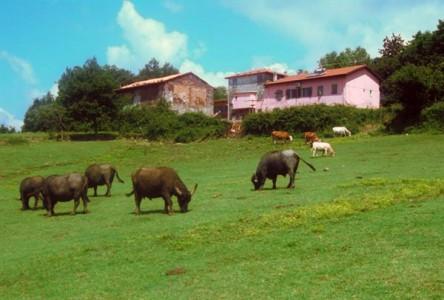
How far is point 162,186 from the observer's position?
2078 cm

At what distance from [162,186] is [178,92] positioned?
69.3 meters

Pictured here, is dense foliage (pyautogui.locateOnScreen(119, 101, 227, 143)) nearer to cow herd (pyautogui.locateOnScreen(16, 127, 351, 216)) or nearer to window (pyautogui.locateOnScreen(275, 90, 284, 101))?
window (pyautogui.locateOnScreen(275, 90, 284, 101))

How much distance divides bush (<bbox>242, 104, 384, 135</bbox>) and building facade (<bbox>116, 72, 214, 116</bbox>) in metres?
25.2

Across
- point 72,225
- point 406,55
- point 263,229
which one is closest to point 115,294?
point 263,229

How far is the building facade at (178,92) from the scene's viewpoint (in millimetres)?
88000

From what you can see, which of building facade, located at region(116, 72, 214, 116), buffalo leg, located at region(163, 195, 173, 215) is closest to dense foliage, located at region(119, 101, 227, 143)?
building facade, located at region(116, 72, 214, 116)

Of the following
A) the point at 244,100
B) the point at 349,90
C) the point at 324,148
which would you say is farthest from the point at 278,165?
the point at 244,100

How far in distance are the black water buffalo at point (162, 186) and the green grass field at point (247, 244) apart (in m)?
0.63

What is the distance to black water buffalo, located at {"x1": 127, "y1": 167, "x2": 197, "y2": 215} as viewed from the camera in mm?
20750

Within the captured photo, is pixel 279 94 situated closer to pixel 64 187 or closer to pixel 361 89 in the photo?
pixel 361 89

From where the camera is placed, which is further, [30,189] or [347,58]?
[347,58]

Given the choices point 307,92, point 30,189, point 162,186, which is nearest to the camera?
point 162,186

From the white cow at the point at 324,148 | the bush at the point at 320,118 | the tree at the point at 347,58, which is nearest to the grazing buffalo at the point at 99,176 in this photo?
the white cow at the point at 324,148

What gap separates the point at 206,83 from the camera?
307ft
